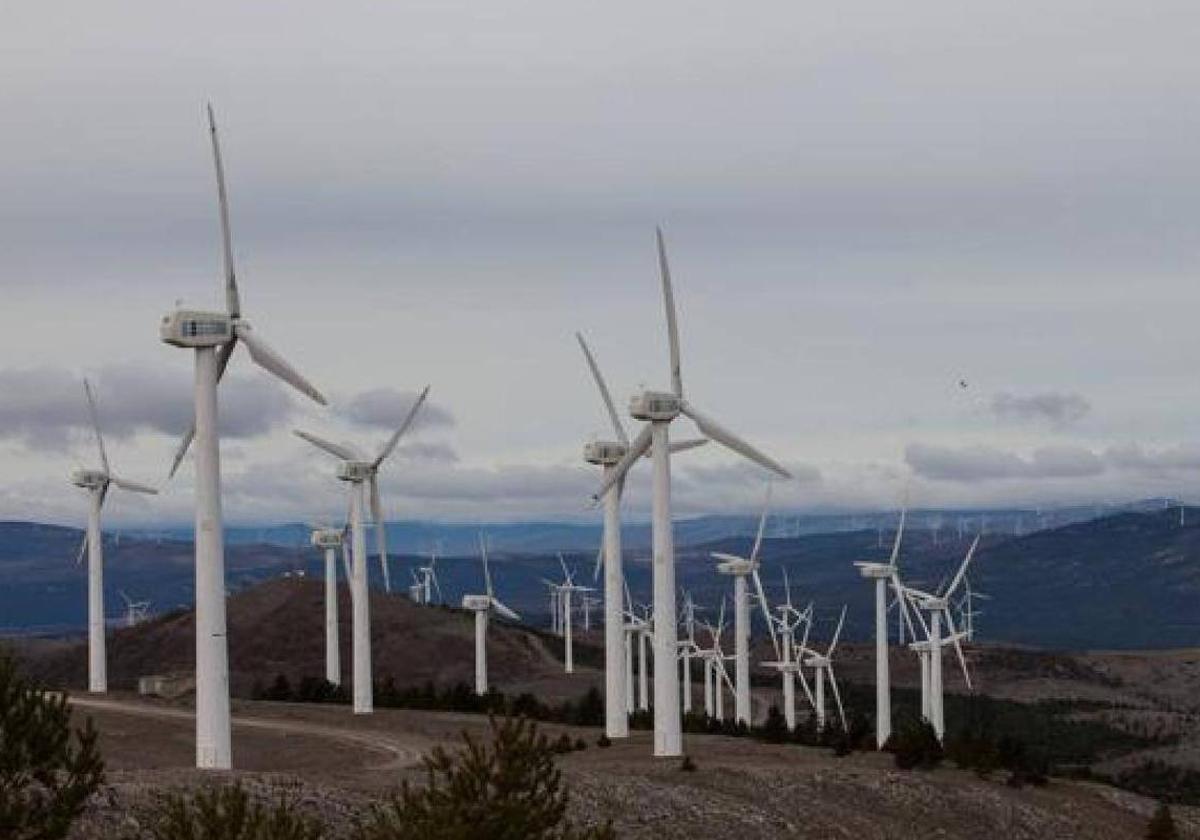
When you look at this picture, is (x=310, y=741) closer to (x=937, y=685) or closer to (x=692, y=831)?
(x=692, y=831)

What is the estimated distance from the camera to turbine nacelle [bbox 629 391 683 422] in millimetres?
77500

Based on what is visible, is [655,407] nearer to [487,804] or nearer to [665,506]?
[665,506]

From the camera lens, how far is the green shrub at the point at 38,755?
40094 millimetres

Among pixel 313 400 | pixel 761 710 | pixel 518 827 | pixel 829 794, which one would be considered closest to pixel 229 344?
pixel 313 400

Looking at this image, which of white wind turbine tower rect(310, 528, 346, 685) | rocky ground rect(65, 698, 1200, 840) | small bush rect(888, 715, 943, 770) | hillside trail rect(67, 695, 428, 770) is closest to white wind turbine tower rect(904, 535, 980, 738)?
small bush rect(888, 715, 943, 770)

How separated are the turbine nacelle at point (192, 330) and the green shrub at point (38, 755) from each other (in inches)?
833

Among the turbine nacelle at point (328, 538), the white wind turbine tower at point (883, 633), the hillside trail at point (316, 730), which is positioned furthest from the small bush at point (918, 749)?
the turbine nacelle at point (328, 538)

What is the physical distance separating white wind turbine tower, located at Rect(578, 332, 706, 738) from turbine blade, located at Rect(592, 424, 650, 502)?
39cm

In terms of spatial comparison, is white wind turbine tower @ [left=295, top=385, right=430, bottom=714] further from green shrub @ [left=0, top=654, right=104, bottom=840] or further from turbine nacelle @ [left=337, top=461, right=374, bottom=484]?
green shrub @ [left=0, top=654, right=104, bottom=840]

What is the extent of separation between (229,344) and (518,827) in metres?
33.4

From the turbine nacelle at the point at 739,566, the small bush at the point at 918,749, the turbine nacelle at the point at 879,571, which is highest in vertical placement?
the turbine nacelle at the point at 739,566

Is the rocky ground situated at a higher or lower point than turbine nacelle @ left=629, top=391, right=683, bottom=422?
lower

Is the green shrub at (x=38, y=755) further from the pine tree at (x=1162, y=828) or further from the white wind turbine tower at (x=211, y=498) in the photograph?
the pine tree at (x=1162, y=828)

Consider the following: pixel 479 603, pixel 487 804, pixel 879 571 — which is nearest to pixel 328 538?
pixel 479 603
